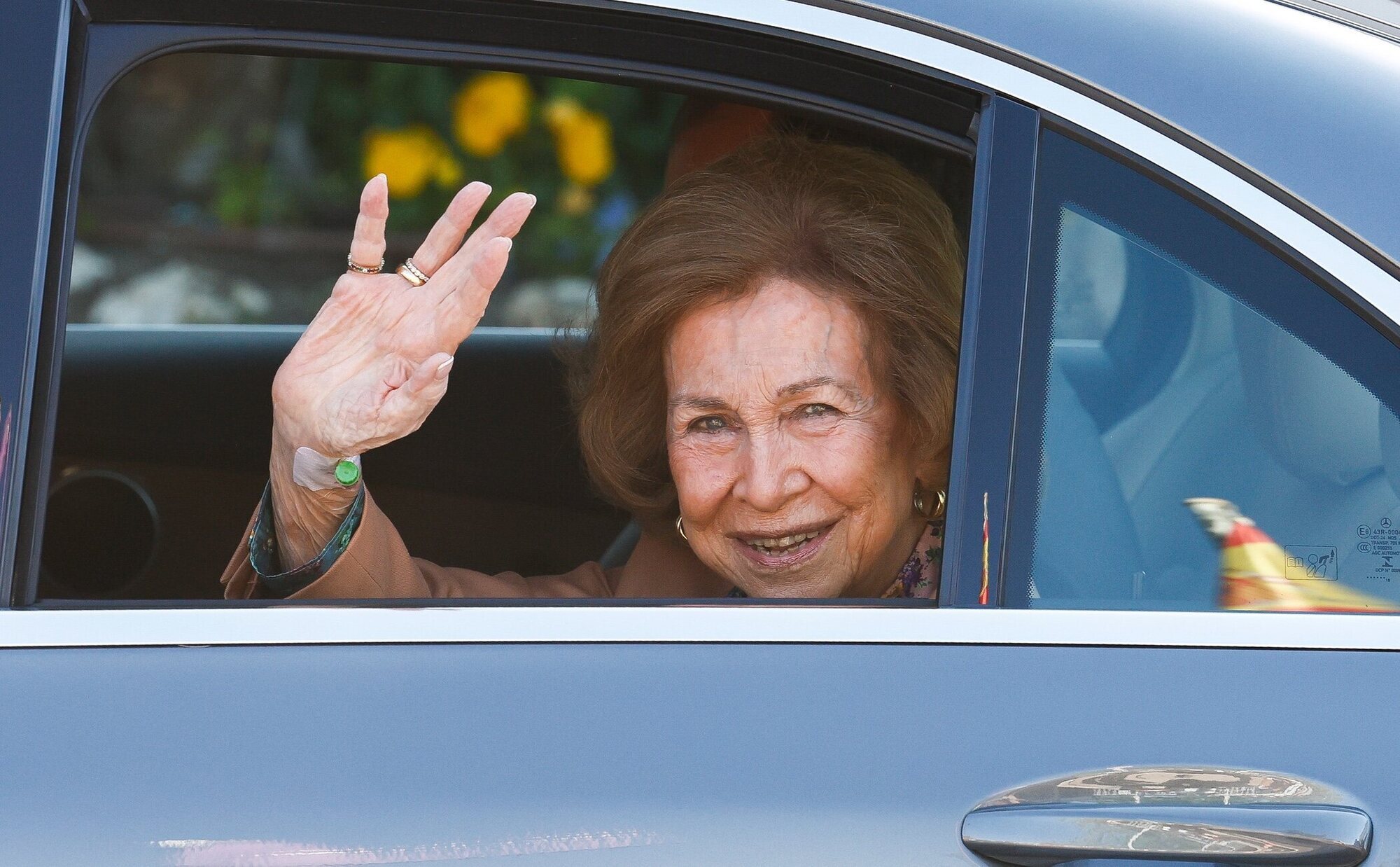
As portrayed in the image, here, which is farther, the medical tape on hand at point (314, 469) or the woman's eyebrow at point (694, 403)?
the woman's eyebrow at point (694, 403)

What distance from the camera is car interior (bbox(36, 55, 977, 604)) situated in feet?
9.48

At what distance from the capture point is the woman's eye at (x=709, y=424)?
1.98 metres

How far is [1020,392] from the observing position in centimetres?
140

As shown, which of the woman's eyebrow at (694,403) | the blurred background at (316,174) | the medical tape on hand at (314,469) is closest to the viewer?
the medical tape on hand at (314,469)

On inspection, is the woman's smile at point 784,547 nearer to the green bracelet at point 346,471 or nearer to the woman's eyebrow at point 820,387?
the woman's eyebrow at point 820,387

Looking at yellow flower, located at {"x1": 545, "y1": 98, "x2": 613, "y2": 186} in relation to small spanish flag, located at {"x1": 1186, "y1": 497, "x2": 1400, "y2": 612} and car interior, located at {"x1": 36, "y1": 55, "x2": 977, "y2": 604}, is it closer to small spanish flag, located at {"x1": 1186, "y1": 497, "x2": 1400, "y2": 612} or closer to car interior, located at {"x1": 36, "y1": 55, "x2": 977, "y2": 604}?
car interior, located at {"x1": 36, "y1": 55, "x2": 977, "y2": 604}

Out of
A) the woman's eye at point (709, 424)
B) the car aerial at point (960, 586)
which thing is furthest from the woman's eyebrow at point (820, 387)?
the car aerial at point (960, 586)

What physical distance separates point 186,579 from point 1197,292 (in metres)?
2.07

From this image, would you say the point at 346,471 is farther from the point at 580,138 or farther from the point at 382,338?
the point at 580,138

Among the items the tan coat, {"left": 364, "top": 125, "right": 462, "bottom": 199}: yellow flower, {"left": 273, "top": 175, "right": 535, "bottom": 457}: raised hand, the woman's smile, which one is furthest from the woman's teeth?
{"left": 364, "top": 125, "right": 462, "bottom": 199}: yellow flower

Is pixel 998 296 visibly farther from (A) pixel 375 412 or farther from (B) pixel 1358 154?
(A) pixel 375 412

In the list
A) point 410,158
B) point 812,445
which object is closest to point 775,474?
point 812,445

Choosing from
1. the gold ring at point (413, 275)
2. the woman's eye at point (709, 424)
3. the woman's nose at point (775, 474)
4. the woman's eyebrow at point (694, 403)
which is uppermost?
the gold ring at point (413, 275)

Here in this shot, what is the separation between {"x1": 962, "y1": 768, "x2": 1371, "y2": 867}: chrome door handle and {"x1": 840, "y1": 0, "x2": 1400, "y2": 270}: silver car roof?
19.1 inches
